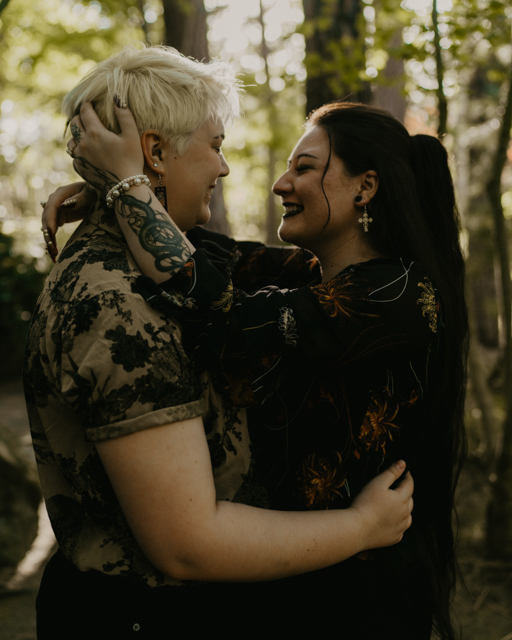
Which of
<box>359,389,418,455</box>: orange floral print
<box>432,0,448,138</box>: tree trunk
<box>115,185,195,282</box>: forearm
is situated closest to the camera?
<box>115,185,195,282</box>: forearm

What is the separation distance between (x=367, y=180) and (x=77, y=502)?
145 cm

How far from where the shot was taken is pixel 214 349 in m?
A: 1.27

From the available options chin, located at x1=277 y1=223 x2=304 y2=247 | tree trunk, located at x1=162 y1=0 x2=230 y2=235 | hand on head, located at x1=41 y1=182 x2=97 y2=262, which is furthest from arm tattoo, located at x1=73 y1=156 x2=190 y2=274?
tree trunk, located at x1=162 y1=0 x2=230 y2=235

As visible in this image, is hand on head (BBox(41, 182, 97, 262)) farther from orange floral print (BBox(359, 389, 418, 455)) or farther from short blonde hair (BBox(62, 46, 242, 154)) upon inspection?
orange floral print (BBox(359, 389, 418, 455))

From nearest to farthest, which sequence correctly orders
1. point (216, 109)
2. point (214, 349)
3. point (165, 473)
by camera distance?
point (165, 473) < point (214, 349) < point (216, 109)

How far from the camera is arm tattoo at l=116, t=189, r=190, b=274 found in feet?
4.32

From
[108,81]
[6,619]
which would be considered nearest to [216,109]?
[108,81]

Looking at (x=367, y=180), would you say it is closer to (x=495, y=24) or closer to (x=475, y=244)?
(x=495, y=24)

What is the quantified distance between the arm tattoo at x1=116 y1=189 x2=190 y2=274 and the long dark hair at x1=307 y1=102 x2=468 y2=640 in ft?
2.85

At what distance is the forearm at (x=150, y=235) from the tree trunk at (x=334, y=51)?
2454 millimetres

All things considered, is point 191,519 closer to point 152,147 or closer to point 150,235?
point 150,235

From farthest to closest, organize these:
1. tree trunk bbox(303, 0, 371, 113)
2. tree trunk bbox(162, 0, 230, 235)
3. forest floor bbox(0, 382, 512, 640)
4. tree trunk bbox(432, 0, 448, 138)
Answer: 1. tree trunk bbox(162, 0, 230, 235)
2. forest floor bbox(0, 382, 512, 640)
3. tree trunk bbox(303, 0, 371, 113)
4. tree trunk bbox(432, 0, 448, 138)

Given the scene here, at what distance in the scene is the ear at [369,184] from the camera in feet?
6.32

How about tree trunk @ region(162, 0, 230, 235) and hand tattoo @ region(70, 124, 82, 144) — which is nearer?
hand tattoo @ region(70, 124, 82, 144)
